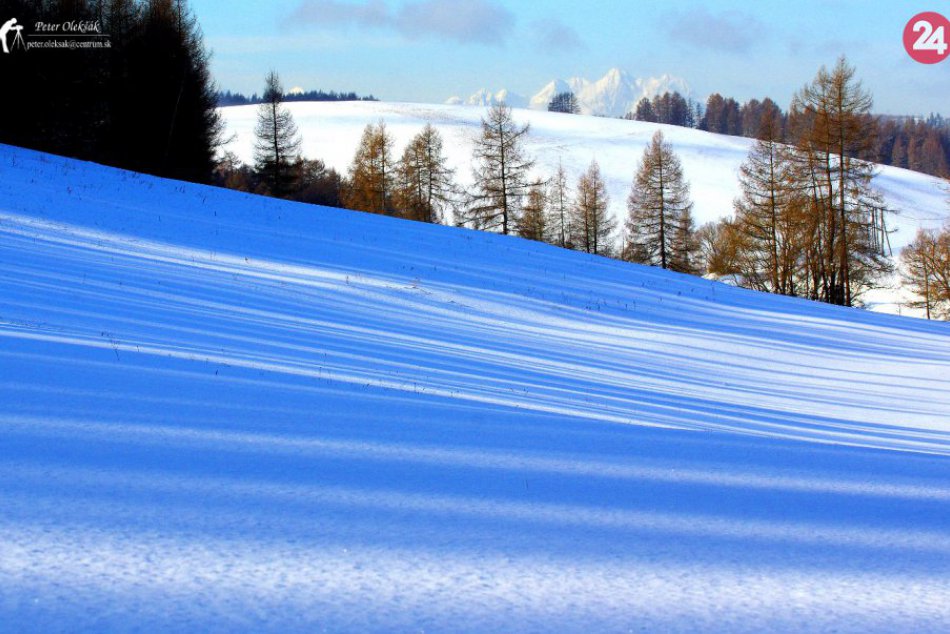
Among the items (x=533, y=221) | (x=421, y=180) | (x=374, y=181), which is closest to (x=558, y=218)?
(x=533, y=221)

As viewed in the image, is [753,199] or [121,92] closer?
[121,92]

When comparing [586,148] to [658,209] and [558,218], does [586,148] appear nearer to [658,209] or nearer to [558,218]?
[558,218]

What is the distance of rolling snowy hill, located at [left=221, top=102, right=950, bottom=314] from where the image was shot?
69312 mm

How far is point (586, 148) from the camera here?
83.6 m

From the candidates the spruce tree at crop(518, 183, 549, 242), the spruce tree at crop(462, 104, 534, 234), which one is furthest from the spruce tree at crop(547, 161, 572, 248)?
the spruce tree at crop(462, 104, 534, 234)

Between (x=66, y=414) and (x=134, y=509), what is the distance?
1.33 metres

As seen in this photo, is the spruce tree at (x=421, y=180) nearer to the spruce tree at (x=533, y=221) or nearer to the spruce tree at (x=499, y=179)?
the spruce tree at (x=499, y=179)

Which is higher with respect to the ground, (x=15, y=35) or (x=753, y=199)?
(x=15, y=35)

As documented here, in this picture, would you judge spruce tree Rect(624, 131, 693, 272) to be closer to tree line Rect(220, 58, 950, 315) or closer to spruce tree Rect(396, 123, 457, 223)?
tree line Rect(220, 58, 950, 315)

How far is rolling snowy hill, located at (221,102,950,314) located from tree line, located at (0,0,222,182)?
97.6 feet

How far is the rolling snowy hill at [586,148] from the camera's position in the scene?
69.3 metres

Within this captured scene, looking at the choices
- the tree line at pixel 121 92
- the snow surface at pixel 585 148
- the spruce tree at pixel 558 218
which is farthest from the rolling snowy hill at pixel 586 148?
the tree line at pixel 121 92

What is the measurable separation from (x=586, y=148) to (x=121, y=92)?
59.9 m

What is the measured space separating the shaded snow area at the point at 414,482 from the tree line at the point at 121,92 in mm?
20049
